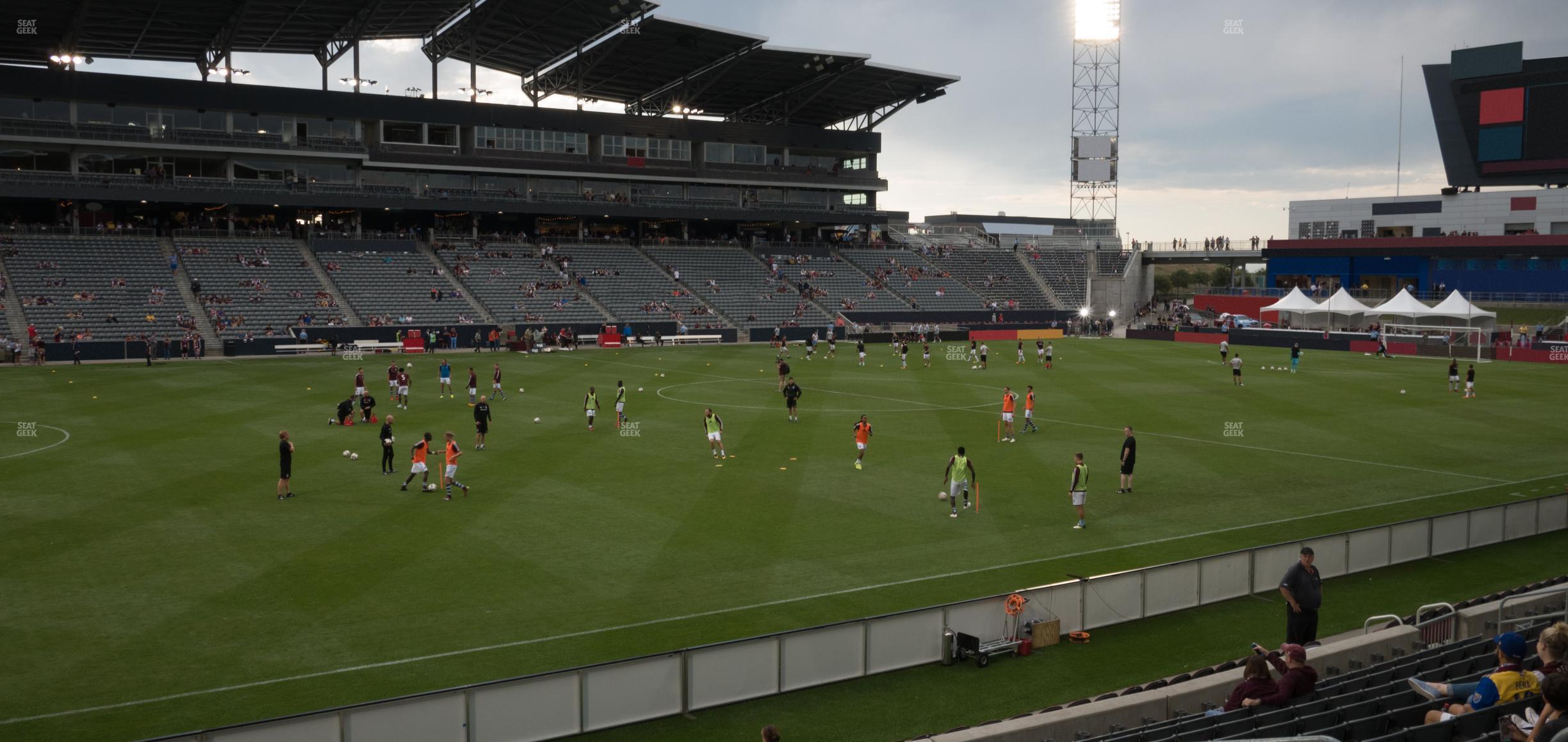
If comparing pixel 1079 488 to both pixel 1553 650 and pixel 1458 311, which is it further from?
pixel 1458 311

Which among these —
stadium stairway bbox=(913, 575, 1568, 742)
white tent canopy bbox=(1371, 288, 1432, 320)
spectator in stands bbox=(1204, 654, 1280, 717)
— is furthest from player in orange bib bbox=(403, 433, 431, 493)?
white tent canopy bbox=(1371, 288, 1432, 320)

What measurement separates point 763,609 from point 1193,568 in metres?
6.88

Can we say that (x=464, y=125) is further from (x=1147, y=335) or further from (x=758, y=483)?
(x=758, y=483)

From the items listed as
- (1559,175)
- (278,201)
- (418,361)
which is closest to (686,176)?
(278,201)

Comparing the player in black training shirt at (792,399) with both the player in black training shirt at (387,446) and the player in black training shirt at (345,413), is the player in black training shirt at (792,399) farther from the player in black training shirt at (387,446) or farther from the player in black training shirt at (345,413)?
the player in black training shirt at (345,413)

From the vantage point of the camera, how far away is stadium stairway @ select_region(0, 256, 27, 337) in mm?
57875

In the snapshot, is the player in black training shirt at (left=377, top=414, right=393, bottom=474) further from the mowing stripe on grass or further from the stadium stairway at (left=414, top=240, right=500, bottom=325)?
the stadium stairway at (left=414, top=240, right=500, bottom=325)

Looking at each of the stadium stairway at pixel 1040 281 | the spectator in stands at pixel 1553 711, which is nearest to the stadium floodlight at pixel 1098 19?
the stadium stairway at pixel 1040 281

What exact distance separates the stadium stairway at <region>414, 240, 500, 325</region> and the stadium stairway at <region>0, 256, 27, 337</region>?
25299 mm

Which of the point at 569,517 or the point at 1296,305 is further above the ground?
the point at 1296,305

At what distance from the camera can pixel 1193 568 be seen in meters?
16.8

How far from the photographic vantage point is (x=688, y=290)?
8525 centimetres

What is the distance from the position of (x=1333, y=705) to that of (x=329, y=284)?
71.7 metres

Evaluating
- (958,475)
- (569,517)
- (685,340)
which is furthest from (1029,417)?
(685,340)
